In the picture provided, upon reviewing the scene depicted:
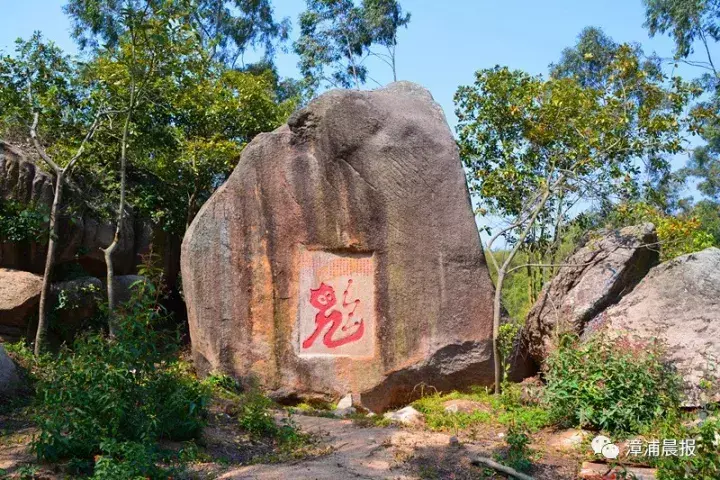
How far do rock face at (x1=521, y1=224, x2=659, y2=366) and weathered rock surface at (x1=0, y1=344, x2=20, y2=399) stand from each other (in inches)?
203

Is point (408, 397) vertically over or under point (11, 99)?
under

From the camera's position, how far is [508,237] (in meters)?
9.38

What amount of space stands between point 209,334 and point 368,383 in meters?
1.78

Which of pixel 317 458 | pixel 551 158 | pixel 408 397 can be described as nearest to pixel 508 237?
pixel 551 158

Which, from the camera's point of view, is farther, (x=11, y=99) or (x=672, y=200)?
(x=672, y=200)

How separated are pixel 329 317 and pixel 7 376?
3.08 metres

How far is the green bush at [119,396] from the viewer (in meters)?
4.78

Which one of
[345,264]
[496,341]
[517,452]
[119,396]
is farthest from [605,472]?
[345,264]

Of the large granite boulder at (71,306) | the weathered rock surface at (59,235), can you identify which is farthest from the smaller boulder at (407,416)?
the weathered rock surface at (59,235)

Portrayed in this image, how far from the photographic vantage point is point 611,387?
229 inches

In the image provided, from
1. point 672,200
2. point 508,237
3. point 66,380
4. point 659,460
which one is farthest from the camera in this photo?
point 672,200

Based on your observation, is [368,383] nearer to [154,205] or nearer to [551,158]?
[551,158]

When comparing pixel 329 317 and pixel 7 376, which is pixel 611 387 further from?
pixel 7 376

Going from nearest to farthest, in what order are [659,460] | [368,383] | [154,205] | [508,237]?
[659,460], [368,383], [508,237], [154,205]
